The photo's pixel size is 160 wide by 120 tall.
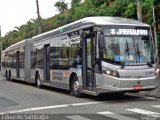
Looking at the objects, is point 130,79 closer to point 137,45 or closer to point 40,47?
point 137,45

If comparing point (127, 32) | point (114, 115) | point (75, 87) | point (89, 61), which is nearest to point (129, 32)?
point (127, 32)

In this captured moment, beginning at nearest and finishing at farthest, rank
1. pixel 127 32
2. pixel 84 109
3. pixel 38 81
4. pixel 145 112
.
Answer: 1. pixel 145 112
2. pixel 84 109
3. pixel 127 32
4. pixel 38 81

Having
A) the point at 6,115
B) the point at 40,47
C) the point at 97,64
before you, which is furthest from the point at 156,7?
the point at 6,115

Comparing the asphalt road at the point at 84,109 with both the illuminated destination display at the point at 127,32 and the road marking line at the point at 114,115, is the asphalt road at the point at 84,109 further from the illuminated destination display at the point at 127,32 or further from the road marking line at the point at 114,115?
the illuminated destination display at the point at 127,32

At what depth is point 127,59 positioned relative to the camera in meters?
14.4

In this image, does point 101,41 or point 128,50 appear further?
point 128,50

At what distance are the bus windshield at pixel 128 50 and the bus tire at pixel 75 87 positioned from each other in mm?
2615

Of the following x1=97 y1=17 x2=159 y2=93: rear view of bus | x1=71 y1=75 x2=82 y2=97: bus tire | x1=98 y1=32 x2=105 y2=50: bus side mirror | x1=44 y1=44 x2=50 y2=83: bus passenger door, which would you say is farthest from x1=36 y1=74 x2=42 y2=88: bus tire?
x1=98 y1=32 x2=105 y2=50: bus side mirror

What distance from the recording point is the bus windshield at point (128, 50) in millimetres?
14312

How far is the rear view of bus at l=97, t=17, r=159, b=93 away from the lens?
1414cm

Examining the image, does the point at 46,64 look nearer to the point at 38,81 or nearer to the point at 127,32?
the point at 38,81

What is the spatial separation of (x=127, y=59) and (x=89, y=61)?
1.72 m

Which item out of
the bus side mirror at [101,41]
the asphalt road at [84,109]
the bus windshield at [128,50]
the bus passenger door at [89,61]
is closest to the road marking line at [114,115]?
the asphalt road at [84,109]

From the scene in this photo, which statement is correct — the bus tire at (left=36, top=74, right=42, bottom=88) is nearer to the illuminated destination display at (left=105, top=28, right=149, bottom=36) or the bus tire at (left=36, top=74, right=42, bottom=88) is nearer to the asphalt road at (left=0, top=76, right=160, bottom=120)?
the asphalt road at (left=0, top=76, right=160, bottom=120)
